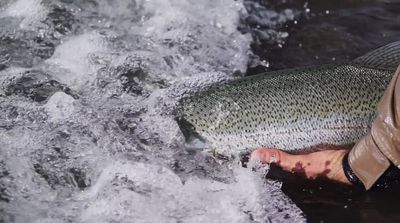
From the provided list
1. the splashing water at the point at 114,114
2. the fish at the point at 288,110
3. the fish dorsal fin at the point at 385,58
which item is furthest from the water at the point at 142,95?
the fish dorsal fin at the point at 385,58

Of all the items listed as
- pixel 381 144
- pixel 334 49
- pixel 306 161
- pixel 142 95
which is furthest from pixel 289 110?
pixel 334 49

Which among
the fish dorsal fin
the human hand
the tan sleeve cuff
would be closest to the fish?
the fish dorsal fin

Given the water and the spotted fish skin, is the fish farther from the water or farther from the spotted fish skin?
the water

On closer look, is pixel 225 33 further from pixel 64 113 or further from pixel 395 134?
pixel 395 134

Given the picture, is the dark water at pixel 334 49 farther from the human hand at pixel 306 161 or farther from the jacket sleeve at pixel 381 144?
the jacket sleeve at pixel 381 144

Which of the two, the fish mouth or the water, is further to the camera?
the fish mouth

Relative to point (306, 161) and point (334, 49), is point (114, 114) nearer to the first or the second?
point (306, 161)
